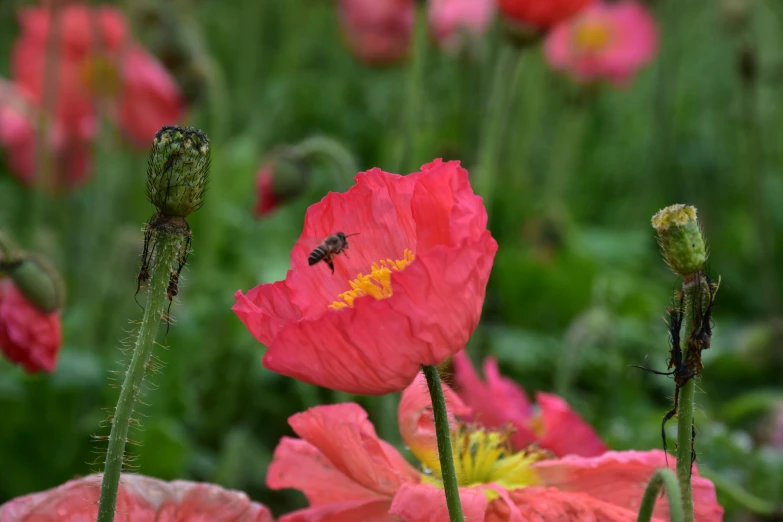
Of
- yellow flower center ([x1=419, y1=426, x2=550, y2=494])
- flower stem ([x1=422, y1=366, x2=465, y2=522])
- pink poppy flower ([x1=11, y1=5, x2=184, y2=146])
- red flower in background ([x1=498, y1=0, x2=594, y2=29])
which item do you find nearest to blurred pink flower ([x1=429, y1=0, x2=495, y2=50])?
pink poppy flower ([x1=11, y1=5, x2=184, y2=146])

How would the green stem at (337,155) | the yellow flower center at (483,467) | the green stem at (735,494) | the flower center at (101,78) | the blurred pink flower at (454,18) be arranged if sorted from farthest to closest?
the blurred pink flower at (454,18) < the flower center at (101,78) < the green stem at (337,155) < the green stem at (735,494) < the yellow flower center at (483,467)

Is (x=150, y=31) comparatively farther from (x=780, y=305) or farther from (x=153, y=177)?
(x=153, y=177)

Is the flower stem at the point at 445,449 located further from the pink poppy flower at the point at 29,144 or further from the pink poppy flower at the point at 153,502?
the pink poppy flower at the point at 29,144

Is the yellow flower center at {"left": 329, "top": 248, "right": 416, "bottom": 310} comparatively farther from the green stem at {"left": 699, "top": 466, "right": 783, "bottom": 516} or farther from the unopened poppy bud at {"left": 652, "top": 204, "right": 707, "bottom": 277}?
the green stem at {"left": 699, "top": 466, "right": 783, "bottom": 516}

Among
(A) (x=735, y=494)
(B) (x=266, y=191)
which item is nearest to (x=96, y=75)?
(B) (x=266, y=191)

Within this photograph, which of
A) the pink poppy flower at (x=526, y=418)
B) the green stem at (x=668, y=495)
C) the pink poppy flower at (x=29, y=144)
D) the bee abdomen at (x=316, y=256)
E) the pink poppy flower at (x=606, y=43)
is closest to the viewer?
the green stem at (x=668, y=495)

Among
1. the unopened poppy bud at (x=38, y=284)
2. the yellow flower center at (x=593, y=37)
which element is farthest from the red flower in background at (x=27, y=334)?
the yellow flower center at (x=593, y=37)
